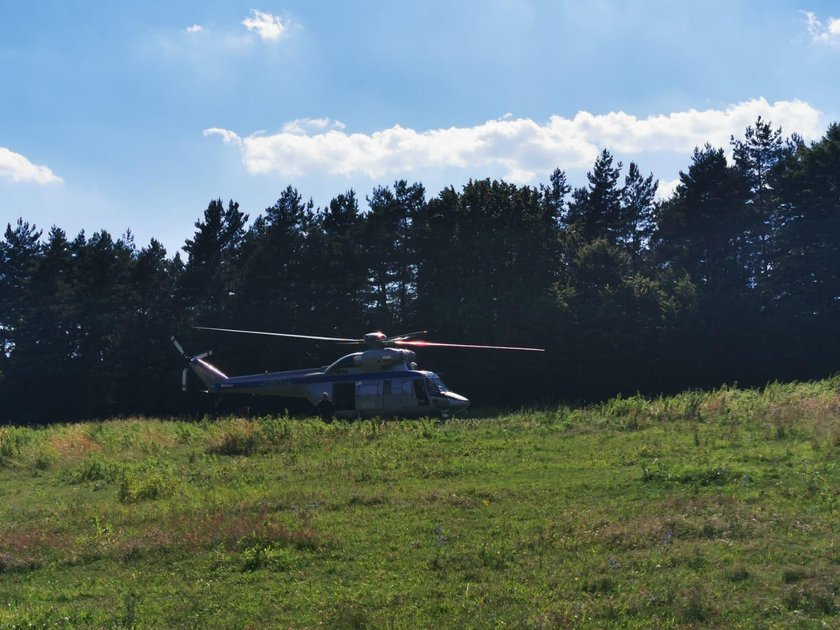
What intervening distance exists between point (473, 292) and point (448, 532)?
33114 mm

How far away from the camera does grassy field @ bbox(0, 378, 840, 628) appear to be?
716cm

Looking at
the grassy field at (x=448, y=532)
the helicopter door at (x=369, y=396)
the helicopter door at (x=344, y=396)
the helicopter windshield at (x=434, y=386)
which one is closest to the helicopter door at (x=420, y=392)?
the helicopter windshield at (x=434, y=386)

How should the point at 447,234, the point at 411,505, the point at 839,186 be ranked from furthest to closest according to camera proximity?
the point at 447,234 < the point at 839,186 < the point at 411,505

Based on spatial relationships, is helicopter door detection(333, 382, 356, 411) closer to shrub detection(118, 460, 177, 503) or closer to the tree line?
shrub detection(118, 460, 177, 503)

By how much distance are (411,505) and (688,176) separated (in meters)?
43.4

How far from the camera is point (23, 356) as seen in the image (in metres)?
47.8

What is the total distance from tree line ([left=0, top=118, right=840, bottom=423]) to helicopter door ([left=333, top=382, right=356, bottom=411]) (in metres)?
15.5

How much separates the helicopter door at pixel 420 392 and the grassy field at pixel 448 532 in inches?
256

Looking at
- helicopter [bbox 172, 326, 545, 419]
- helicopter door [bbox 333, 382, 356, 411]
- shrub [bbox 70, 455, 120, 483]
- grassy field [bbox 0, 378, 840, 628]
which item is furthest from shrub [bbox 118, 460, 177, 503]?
helicopter door [bbox 333, 382, 356, 411]

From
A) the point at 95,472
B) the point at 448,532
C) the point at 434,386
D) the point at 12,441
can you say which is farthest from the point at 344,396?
the point at 448,532

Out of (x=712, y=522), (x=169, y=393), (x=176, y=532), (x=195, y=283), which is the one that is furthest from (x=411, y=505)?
(x=195, y=283)

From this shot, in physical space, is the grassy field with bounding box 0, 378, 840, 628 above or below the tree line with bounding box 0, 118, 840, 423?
below

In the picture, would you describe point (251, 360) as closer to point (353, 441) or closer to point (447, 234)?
point (447, 234)

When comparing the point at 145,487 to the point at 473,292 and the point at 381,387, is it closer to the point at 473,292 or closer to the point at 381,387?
the point at 381,387
